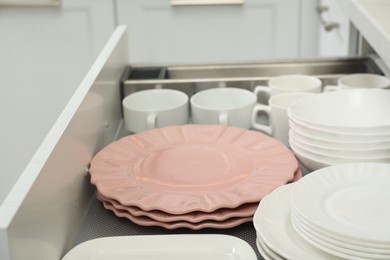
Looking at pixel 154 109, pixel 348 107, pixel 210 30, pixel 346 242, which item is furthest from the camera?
pixel 210 30

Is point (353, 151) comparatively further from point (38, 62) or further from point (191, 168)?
point (38, 62)

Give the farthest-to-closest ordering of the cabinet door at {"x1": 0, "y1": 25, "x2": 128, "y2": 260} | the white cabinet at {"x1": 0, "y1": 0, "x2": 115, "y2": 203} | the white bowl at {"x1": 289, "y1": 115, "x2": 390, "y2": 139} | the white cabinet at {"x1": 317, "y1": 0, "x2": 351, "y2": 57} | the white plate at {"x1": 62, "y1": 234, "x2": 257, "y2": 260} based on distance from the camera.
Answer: the white cabinet at {"x1": 0, "y1": 0, "x2": 115, "y2": 203} → the white cabinet at {"x1": 317, "y1": 0, "x2": 351, "y2": 57} → the white bowl at {"x1": 289, "y1": 115, "x2": 390, "y2": 139} → the white plate at {"x1": 62, "y1": 234, "x2": 257, "y2": 260} → the cabinet door at {"x1": 0, "y1": 25, "x2": 128, "y2": 260}

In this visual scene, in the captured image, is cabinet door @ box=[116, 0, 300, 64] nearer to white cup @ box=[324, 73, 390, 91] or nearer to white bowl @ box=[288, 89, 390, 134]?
white cup @ box=[324, 73, 390, 91]

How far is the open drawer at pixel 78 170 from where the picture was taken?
0.65 metres

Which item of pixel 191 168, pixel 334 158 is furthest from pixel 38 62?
pixel 334 158

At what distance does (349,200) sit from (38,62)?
174 centimetres

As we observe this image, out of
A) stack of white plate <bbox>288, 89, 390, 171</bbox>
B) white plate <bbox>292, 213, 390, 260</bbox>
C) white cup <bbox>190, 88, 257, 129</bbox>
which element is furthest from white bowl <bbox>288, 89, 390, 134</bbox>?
white plate <bbox>292, 213, 390, 260</bbox>

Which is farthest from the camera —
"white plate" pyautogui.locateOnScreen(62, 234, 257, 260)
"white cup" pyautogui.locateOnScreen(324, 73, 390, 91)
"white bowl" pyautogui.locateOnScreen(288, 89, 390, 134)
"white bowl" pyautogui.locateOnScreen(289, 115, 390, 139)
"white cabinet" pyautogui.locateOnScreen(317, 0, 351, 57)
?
"white cabinet" pyautogui.locateOnScreen(317, 0, 351, 57)

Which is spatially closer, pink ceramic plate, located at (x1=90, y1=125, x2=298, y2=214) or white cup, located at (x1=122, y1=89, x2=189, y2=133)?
pink ceramic plate, located at (x1=90, y1=125, x2=298, y2=214)

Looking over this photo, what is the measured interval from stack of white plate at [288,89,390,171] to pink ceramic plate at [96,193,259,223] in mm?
130

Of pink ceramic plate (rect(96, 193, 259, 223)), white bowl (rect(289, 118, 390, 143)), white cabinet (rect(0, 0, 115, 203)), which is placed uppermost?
white bowl (rect(289, 118, 390, 143))

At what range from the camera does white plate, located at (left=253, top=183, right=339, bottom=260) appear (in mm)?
696

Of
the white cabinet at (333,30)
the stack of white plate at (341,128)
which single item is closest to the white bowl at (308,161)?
the stack of white plate at (341,128)

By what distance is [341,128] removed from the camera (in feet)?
2.87
